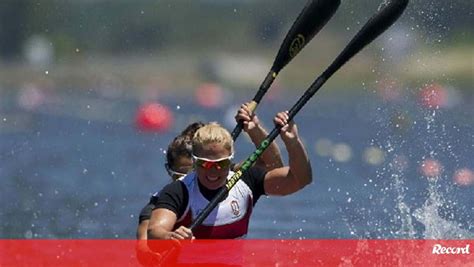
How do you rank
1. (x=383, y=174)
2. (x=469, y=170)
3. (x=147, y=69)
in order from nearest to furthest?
(x=469, y=170) < (x=383, y=174) < (x=147, y=69)

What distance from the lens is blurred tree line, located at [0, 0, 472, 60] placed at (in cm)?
2520

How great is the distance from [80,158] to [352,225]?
21.9 ft

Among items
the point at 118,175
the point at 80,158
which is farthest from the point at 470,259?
the point at 80,158

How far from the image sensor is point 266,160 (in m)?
7.47

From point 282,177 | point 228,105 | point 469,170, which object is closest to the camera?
point 282,177

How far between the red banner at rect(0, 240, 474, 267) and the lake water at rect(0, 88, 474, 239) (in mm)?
1726

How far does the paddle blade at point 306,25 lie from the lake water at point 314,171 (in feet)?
8.12

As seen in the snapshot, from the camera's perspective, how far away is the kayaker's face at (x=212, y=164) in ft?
21.7

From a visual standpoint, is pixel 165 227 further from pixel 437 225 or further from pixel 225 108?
pixel 225 108

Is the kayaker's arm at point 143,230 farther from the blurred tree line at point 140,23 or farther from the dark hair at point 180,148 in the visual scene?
the blurred tree line at point 140,23

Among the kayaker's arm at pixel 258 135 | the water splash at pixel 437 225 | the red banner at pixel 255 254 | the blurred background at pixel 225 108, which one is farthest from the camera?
the blurred background at pixel 225 108

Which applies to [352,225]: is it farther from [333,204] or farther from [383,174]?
[383,174]

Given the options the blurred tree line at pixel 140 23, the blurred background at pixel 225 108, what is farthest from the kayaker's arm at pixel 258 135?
the blurred tree line at pixel 140 23

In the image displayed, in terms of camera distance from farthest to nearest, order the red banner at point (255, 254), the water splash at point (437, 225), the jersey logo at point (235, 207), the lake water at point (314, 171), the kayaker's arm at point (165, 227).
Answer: the lake water at point (314, 171) → the water splash at point (437, 225) → the jersey logo at point (235, 207) → the red banner at point (255, 254) → the kayaker's arm at point (165, 227)
